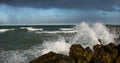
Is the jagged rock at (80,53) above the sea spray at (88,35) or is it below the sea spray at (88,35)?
above

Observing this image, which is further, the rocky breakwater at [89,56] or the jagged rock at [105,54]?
the jagged rock at [105,54]

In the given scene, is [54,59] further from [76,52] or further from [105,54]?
[105,54]

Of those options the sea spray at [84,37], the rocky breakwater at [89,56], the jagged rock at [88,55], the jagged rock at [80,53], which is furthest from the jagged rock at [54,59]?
the sea spray at [84,37]

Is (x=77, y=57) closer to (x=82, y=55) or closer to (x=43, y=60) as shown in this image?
(x=82, y=55)

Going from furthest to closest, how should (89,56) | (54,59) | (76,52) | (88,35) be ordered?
(88,35)
(89,56)
(76,52)
(54,59)

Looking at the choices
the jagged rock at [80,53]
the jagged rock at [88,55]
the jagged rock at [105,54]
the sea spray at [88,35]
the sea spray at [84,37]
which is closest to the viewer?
the jagged rock at [105,54]

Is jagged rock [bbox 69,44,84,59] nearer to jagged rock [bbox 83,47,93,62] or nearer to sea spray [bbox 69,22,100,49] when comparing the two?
jagged rock [bbox 83,47,93,62]

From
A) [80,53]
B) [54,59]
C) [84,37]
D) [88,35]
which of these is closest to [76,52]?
[80,53]

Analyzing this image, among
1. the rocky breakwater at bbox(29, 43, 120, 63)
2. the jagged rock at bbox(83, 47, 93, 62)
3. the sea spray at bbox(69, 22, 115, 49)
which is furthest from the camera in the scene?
the sea spray at bbox(69, 22, 115, 49)

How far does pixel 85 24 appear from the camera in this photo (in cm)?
2881

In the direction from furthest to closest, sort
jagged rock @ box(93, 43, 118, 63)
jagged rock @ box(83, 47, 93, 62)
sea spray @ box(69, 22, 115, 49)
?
sea spray @ box(69, 22, 115, 49) → jagged rock @ box(83, 47, 93, 62) → jagged rock @ box(93, 43, 118, 63)

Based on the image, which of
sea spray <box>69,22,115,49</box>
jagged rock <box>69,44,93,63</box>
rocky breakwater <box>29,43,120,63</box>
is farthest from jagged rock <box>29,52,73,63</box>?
sea spray <box>69,22,115,49</box>

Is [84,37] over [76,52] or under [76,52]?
under

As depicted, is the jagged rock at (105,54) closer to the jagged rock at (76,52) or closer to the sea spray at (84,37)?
the jagged rock at (76,52)
